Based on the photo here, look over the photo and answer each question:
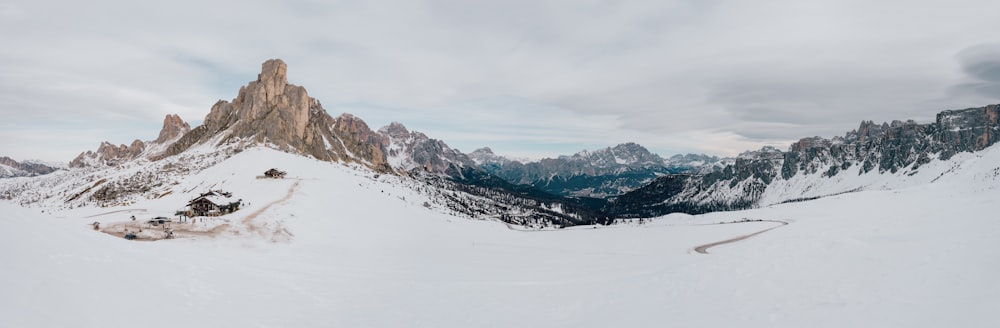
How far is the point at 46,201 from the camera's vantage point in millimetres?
129375

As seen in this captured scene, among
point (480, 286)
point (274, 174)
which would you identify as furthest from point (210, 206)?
point (480, 286)

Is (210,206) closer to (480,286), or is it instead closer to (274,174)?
(274,174)

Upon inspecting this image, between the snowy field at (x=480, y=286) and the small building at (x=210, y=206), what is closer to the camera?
the snowy field at (x=480, y=286)

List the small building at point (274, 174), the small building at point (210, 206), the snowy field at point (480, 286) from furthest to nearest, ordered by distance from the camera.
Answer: the small building at point (274, 174) < the small building at point (210, 206) < the snowy field at point (480, 286)

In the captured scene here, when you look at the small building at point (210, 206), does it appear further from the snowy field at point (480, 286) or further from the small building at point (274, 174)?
the snowy field at point (480, 286)

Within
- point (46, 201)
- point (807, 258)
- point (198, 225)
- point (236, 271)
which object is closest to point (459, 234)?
point (198, 225)

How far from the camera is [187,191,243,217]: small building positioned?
65.2m

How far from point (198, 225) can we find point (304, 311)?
31966 millimetres

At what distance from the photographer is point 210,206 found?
219 feet

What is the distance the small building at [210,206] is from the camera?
65250mm

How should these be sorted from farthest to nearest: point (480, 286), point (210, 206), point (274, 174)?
point (274, 174)
point (210, 206)
point (480, 286)

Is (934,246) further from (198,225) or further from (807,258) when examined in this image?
(198,225)

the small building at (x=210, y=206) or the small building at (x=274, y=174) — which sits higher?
the small building at (x=274, y=174)

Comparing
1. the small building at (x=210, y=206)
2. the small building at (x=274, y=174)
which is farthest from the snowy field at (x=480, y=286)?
the small building at (x=274, y=174)
